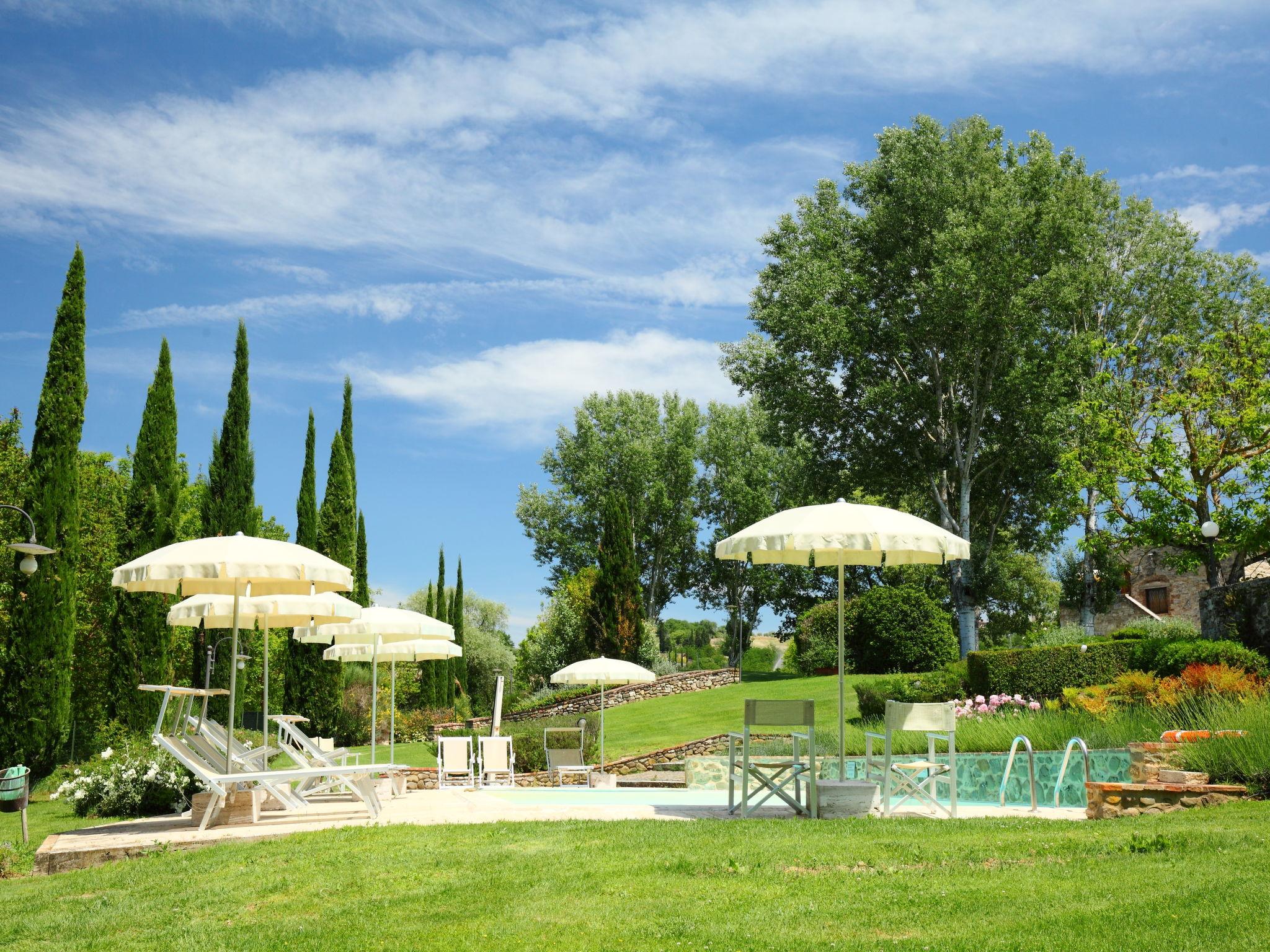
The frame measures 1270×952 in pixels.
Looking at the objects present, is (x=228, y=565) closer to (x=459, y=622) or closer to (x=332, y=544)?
(x=332, y=544)

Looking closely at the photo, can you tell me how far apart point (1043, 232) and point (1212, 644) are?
45.7ft

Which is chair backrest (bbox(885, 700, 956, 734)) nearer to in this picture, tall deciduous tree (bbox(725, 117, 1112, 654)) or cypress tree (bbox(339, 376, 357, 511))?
cypress tree (bbox(339, 376, 357, 511))

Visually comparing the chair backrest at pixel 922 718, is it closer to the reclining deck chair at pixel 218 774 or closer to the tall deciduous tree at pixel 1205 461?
the reclining deck chair at pixel 218 774

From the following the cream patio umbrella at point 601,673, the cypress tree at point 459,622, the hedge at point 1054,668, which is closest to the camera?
the cream patio umbrella at point 601,673

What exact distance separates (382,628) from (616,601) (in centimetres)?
1774

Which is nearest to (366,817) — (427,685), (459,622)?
(427,685)

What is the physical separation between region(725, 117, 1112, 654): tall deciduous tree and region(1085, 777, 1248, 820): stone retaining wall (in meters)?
19.1

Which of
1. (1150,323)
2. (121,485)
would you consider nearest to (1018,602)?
(1150,323)

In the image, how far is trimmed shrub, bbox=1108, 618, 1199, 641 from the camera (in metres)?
18.5

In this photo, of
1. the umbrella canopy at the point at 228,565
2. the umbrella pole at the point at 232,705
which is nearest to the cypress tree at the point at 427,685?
the umbrella pole at the point at 232,705

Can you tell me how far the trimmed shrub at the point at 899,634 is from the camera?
78.5 ft

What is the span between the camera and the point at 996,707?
16.2 meters

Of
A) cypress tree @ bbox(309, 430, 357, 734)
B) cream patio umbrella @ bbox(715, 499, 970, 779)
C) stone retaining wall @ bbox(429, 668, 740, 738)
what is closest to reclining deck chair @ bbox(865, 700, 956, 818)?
cream patio umbrella @ bbox(715, 499, 970, 779)

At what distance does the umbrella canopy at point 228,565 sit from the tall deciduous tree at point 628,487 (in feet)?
107
